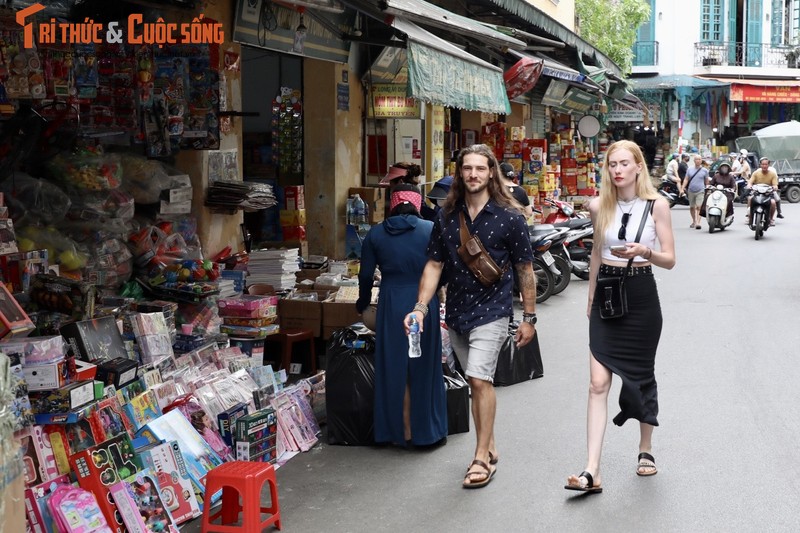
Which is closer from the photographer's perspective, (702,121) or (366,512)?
(366,512)

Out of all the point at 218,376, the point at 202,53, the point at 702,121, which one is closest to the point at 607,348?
the point at 218,376

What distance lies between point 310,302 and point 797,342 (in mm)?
4890

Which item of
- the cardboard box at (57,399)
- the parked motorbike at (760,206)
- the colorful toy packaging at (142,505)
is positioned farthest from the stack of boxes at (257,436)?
the parked motorbike at (760,206)

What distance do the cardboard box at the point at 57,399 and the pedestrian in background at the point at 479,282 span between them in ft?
5.86

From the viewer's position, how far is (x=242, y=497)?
16.9 feet

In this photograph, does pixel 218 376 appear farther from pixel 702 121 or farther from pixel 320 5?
pixel 702 121

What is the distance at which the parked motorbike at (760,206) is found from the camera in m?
21.6

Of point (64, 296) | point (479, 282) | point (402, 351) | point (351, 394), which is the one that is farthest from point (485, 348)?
point (64, 296)

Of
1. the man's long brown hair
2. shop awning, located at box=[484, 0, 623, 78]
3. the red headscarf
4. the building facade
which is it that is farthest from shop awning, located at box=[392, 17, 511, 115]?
the building facade

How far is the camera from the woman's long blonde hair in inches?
232

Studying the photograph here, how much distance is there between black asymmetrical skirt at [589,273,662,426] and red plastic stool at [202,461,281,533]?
1.99 metres

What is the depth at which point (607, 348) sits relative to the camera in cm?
595

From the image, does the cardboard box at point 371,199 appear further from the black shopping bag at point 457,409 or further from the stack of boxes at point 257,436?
the stack of boxes at point 257,436

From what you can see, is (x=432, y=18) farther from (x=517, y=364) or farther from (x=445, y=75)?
(x=517, y=364)
